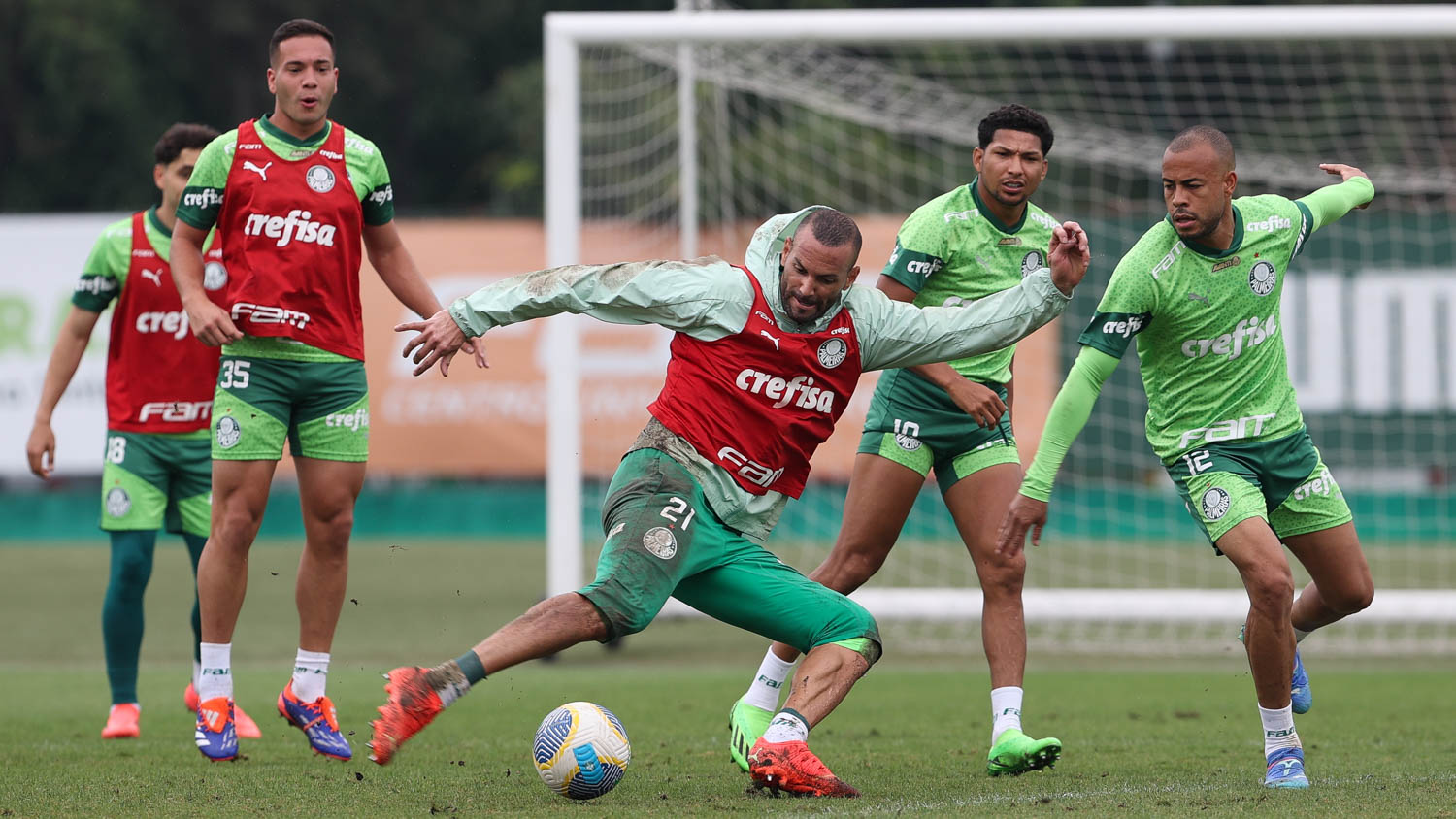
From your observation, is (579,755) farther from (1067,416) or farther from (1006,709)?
(1067,416)

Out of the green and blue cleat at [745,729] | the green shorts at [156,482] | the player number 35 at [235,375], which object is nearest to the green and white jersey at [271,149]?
the player number 35 at [235,375]

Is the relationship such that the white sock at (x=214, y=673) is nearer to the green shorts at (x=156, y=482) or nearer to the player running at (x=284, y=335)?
the player running at (x=284, y=335)

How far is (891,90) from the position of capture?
51.7ft

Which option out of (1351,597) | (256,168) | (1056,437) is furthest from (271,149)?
(1351,597)

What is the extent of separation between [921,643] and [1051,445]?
6408mm

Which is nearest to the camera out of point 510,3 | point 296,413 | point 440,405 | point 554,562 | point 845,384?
point 845,384

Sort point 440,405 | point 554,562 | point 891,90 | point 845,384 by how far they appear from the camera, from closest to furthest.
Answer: point 845,384 < point 554,562 < point 891,90 < point 440,405

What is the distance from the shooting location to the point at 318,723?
5.99 m

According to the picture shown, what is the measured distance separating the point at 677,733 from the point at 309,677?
1.62 metres

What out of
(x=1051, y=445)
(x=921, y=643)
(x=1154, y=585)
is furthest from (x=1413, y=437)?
(x=1051, y=445)

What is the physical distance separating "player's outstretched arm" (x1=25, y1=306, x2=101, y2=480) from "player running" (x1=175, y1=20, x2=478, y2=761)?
4.27 ft

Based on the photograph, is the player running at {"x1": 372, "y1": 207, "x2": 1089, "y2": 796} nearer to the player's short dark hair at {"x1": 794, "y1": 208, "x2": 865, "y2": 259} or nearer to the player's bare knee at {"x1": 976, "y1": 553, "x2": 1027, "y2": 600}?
the player's short dark hair at {"x1": 794, "y1": 208, "x2": 865, "y2": 259}

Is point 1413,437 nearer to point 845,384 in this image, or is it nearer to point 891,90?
point 891,90

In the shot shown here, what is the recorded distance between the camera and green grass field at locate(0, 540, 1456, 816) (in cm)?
486
